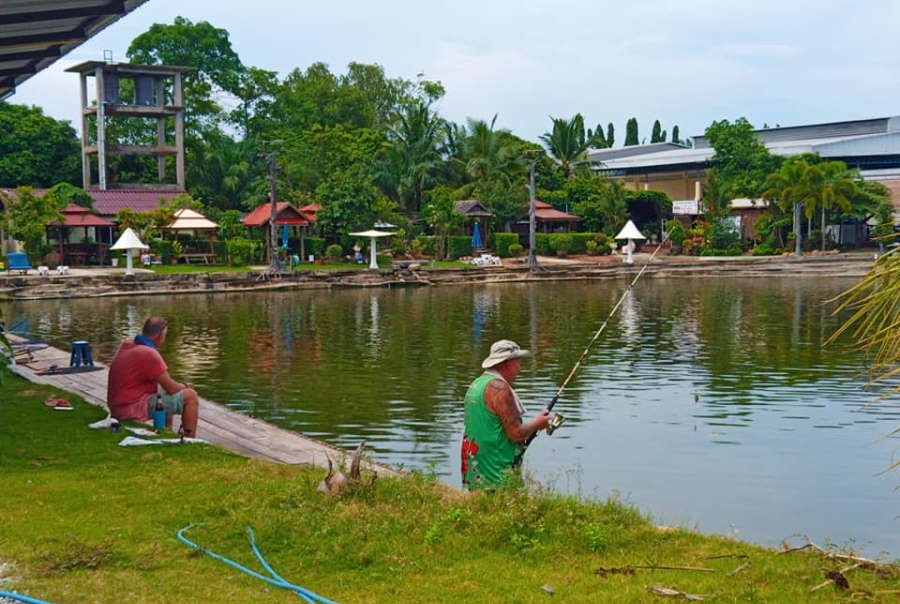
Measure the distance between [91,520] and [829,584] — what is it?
490 centimetres

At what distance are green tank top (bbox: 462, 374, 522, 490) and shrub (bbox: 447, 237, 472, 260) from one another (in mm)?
44901

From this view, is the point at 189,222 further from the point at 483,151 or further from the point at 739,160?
the point at 739,160

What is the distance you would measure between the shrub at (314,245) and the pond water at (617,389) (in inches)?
609

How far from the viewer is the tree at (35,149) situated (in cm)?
5766

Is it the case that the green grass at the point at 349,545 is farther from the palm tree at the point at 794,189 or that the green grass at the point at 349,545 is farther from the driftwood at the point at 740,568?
the palm tree at the point at 794,189

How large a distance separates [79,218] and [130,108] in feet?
40.6

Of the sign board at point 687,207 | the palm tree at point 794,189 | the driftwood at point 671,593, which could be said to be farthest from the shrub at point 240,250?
the driftwood at point 671,593

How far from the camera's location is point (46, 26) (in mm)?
11555

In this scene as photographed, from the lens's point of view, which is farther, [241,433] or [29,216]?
[29,216]

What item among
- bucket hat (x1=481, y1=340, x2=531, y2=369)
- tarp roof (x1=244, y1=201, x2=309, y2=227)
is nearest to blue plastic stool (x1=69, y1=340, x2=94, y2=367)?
bucket hat (x1=481, y1=340, x2=531, y2=369)

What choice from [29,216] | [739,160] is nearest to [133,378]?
[29,216]

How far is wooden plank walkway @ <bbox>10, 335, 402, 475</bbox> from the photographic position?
992cm

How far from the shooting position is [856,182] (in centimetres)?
5494

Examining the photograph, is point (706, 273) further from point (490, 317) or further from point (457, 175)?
point (490, 317)
